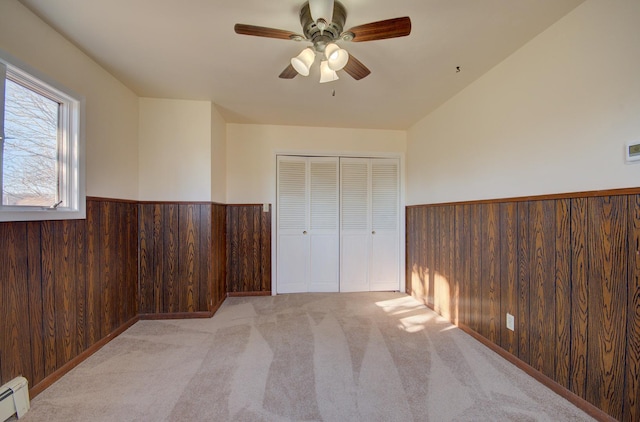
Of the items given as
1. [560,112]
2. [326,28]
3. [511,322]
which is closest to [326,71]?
[326,28]

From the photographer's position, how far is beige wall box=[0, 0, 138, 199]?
1589 millimetres

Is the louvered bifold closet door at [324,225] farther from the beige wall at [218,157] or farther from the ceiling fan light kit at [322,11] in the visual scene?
the ceiling fan light kit at [322,11]

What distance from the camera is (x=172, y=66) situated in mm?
2240

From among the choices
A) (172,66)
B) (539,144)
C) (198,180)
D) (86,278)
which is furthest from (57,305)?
(539,144)

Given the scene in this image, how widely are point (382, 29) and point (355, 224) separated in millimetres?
2713

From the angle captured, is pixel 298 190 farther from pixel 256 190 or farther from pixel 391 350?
pixel 391 350

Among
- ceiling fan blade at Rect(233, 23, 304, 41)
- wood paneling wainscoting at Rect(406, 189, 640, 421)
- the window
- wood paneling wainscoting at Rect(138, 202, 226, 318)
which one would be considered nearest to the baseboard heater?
the window

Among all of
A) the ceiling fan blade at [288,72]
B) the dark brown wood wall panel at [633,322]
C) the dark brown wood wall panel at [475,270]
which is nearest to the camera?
the dark brown wood wall panel at [633,322]

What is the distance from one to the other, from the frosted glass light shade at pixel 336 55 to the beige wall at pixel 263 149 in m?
2.14

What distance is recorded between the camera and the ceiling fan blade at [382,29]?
4.59 ft

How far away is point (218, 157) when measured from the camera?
329 centimetres

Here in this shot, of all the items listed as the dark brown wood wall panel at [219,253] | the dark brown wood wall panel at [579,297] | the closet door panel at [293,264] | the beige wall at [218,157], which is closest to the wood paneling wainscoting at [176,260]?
the dark brown wood wall panel at [219,253]

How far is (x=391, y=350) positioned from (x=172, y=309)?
232 cm

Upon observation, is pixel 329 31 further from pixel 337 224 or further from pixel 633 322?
pixel 337 224
